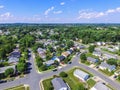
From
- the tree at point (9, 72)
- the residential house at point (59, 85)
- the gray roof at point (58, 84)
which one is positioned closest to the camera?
the residential house at point (59, 85)

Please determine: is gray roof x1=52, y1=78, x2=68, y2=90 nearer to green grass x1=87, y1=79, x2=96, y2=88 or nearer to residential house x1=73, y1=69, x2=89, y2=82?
residential house x1=73, y1=69, x2=89, y2=82

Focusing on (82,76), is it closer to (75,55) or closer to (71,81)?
(71,81)

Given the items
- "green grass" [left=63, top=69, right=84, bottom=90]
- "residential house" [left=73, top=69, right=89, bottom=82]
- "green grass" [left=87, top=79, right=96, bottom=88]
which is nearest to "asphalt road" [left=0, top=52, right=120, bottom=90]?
"green grass" [left=87, top=79, right=96, bottom=88]

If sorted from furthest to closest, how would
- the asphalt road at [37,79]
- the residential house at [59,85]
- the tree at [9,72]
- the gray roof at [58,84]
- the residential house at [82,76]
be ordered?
the tree at [9,72], the residential house at [82,76], the asphalt road at [37,79], the gray roof at [58,84], the residential house at [59,85]

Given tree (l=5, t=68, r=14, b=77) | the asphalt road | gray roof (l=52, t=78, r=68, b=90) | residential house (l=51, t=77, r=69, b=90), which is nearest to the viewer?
residential house (l=51, t=77, r=69, b=90)

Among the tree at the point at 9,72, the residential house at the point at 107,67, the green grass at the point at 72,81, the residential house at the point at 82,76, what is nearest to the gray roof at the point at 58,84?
the green grass at the point at 72,81

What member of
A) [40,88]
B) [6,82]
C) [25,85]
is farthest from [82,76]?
[6,82]

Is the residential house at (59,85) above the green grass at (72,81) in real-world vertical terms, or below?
above

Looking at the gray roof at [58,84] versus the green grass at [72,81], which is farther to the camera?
the green grass at [72,81]

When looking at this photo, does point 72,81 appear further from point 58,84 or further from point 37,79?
point 37,79

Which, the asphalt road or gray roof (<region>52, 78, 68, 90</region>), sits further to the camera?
the asphalt road

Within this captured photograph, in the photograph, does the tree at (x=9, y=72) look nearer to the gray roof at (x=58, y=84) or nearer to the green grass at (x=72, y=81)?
the gray roof at (x=58, y=84)
